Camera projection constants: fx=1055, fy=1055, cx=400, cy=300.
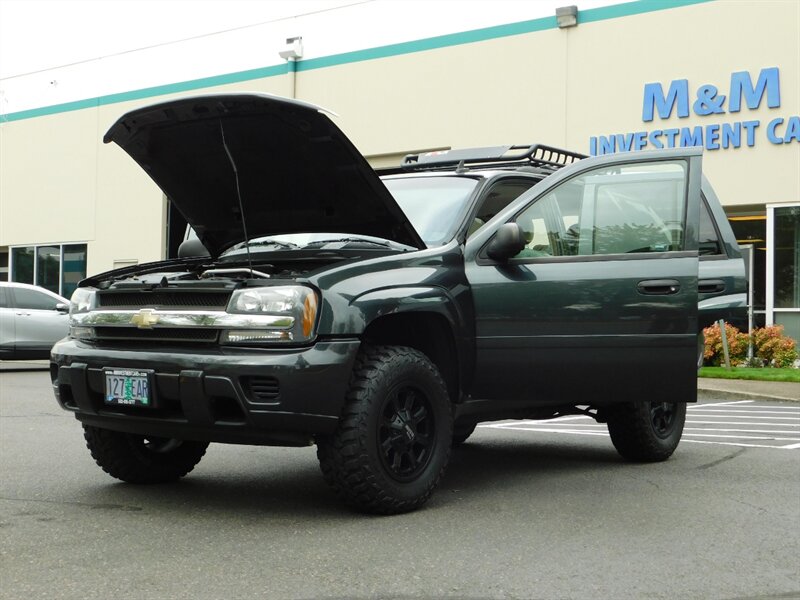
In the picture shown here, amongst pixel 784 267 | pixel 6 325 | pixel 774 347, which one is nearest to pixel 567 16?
pixel 784 267

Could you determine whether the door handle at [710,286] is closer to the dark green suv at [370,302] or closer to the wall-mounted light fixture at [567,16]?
the dark green suv at [370,302]

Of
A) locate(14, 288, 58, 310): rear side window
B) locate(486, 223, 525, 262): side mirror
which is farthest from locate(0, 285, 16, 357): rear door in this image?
locate(486, 223, 525, 262): side mirror

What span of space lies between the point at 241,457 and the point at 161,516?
2200mm

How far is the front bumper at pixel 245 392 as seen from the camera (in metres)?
4.85

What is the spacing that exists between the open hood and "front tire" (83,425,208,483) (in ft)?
4.29

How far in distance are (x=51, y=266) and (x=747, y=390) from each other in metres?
22.9

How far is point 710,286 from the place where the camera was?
6562 millimetres

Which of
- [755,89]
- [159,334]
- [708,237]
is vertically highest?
[755,89]

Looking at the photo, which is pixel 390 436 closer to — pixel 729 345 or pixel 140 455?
pixel 140 455

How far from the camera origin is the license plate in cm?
509

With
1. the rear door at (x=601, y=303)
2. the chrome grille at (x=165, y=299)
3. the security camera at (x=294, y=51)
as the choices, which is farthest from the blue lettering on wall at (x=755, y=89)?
the chrome grille at (x=165, y=299)

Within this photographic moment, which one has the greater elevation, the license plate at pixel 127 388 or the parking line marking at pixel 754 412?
the license plate at pixel 127 388

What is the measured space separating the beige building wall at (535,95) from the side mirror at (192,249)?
8.35m

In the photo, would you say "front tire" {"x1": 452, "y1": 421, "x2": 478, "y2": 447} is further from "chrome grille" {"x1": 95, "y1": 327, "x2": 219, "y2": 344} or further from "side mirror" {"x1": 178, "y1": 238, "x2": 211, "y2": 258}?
"side mirror" {"x1": 178, "y1": 238, "x2": 211, "y2": 258}
